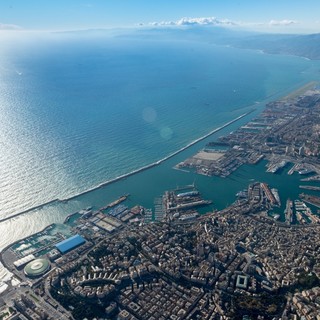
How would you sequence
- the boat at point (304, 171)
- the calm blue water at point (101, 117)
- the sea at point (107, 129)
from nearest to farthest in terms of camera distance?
1. the sea at point (107, 129)
2. the calm blue water at point (101, 117)
3. the boat at point (304, 171)

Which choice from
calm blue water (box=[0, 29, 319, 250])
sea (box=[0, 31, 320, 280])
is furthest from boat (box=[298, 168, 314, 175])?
calm blue water (box=[0, 29, 319, 250])

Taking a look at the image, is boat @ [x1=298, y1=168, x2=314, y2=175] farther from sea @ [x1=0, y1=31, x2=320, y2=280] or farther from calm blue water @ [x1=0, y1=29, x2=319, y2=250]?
calm blue water @ [x1=0, y1=29, x2=319, y2=250]

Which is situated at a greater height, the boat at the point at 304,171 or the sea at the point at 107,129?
the sea at the point at 107,129

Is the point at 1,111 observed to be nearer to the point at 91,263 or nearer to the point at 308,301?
the point at 91,263

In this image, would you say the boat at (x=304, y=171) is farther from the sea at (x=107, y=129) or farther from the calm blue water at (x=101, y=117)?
the calm blue water at (x=101, y=117)

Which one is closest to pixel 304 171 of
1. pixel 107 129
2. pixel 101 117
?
pixel 107 129

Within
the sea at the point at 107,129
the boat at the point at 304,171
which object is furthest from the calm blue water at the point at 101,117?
the boat at the point at 304,171
